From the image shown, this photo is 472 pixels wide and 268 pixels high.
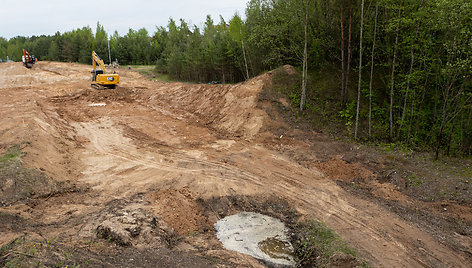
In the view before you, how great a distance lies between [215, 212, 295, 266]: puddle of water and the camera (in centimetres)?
758

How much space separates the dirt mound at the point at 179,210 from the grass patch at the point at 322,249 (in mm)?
2668

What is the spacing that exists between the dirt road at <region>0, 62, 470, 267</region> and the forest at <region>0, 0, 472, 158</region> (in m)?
3.25

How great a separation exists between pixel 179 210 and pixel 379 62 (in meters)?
13.2

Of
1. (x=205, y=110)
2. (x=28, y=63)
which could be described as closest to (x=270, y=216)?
(x=205, y=110)

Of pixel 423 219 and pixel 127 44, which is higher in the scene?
pixel 127 44

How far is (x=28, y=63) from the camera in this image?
3547 centimetres

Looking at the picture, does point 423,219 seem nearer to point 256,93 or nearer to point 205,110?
point 256,93

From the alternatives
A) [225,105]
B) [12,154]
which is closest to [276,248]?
[12,154]

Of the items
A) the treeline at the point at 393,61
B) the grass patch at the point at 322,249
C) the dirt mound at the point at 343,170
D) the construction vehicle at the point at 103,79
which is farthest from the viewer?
the construction vehicle at the point at 103,79

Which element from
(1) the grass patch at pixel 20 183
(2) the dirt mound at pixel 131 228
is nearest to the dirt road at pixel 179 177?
(2) the dirt mound at pixel 131 228

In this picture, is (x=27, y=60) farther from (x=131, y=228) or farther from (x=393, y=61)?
(x=393, y=61)

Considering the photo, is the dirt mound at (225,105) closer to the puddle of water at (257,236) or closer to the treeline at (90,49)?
the puddle of water at (257,236)

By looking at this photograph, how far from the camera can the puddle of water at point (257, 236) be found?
7582 mm

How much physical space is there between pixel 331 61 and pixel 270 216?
12.5 metres
